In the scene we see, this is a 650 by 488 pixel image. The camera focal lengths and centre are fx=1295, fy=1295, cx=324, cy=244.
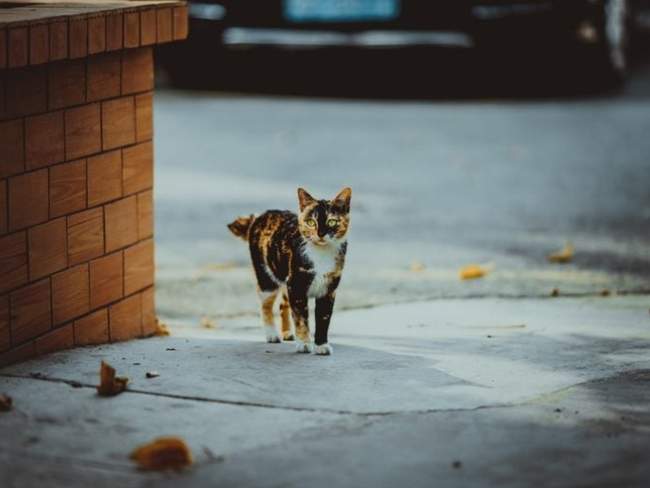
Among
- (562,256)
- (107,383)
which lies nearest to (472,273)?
(562,256)

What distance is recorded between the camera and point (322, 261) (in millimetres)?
4332

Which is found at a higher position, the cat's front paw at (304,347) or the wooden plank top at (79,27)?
the wooden plank top at (79,27)

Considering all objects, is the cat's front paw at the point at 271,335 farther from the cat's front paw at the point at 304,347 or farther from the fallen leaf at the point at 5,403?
the fallen leaf at the point at 5,403

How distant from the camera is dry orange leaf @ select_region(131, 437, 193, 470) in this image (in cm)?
295

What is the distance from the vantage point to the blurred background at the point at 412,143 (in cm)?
626

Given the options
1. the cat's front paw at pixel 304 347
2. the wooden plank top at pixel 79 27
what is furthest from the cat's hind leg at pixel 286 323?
the wooden plank top at pixel 79 27

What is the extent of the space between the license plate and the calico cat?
5.95 metres

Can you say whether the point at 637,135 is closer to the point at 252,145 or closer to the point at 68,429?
the point at 252,145

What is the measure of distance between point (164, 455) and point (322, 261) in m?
1.48

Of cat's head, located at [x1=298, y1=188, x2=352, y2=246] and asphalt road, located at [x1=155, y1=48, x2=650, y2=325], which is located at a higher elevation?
cat's head, located at [x1=298, y1=188, x2=352, y2=246]

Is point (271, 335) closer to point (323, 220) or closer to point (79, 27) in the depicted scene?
point (323, 220)

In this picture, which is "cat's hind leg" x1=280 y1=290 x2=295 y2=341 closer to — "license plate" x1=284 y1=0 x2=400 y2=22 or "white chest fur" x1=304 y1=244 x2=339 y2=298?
"white chest fur" x1=304 y1=244 x2=339 y2=298

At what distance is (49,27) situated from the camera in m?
3.94

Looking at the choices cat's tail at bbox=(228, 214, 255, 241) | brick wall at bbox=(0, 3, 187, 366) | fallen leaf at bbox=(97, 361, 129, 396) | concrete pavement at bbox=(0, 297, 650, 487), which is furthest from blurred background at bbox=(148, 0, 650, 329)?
fallen leaf at bbox=(97, 361, 129, 396)
